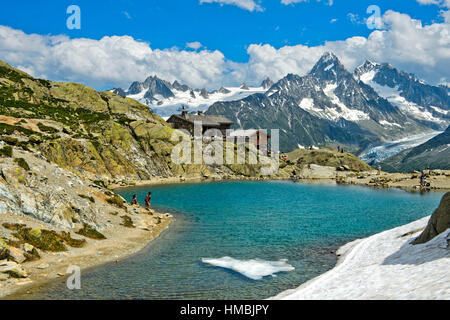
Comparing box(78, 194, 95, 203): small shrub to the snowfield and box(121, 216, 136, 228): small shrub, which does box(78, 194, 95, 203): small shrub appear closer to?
box(121, 216, 136, 228): small shrub

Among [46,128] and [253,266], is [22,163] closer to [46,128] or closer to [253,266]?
[253,266]

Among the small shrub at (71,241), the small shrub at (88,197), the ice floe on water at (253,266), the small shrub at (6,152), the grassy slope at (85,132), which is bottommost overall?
the ice floe on water at (253,266)

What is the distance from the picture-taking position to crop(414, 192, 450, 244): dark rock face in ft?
75.0

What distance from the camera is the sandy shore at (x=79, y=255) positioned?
21.0 meters

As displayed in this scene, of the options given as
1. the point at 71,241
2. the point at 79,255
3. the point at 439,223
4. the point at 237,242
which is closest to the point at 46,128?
the point at 71,241

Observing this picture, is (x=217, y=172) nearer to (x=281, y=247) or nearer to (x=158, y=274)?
(x=281, y=247)

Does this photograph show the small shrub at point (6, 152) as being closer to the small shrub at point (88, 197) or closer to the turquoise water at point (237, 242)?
the small shrub at point (88, 197)

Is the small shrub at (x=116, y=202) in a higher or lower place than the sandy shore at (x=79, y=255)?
higher

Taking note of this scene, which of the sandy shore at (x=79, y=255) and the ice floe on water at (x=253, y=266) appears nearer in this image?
the sandy shore at (x=79, y=255)

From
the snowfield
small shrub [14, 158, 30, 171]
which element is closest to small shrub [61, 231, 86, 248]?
small shrub [14, 158, 30, 171]

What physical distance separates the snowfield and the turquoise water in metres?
2.52

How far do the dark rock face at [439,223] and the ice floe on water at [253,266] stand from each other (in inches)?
404

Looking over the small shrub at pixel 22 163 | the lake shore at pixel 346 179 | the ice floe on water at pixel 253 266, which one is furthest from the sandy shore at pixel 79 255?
the lake shore at pixel 346 179

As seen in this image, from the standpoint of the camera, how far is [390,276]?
758 inches
